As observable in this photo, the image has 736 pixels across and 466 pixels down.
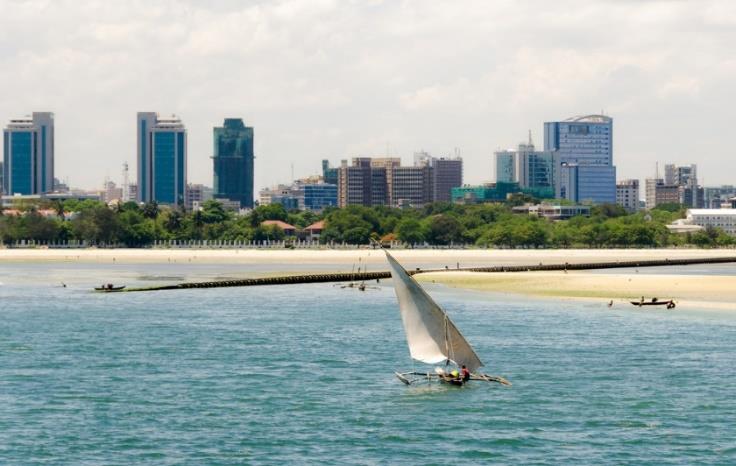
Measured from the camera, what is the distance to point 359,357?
71.4m

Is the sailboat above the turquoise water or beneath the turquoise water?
above

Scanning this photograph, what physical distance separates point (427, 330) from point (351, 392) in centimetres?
510

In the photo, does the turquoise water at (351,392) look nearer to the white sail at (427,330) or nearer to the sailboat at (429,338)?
the sailboat at (429,338)

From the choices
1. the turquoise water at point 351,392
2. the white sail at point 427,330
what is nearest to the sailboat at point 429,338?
the white sail at point 427,330

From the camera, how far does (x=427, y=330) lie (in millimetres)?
63156

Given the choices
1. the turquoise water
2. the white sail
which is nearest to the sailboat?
the white sail

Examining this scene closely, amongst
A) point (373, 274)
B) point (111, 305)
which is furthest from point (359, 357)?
point (373, 274)

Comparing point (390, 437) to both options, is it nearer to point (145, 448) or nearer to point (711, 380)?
point (145, 448)

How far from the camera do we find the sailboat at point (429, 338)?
204 ft

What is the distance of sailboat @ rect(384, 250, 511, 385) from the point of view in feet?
204

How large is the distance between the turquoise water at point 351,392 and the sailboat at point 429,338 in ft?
4.44

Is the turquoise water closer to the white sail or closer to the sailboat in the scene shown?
the sailboat

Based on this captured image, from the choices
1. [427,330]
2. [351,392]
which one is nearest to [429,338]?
[427,330]

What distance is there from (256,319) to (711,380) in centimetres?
3888
